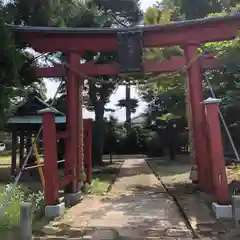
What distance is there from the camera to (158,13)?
1179 cm

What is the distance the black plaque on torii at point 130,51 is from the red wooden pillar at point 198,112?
1.29 metres

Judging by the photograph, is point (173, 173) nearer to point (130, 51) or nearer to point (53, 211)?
point (130, 51)

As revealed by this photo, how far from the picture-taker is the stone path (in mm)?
6125

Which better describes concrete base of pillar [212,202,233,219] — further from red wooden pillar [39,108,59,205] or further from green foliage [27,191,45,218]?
green foliage [27,191,45,218]

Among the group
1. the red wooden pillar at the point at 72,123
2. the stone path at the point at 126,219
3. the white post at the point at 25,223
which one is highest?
the red wooden pillar at the point at 72,123

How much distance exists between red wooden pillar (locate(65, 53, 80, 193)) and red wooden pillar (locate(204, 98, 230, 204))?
3.47 meters

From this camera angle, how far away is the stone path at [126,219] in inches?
241

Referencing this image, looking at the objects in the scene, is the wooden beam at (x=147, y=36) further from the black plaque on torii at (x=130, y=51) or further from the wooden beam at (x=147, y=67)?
the wooden beam at (x=147, y=67)

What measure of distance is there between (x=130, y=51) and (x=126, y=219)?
3.99 meters

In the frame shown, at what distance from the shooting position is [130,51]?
29.9ft

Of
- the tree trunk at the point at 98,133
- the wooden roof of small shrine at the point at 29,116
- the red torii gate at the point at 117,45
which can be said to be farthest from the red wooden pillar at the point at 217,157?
the tree trunk at the point at 98,133

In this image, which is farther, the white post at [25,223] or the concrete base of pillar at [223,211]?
the concrete base of pillar at [223,211]

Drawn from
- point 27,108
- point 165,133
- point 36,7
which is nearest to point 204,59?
point 36,7

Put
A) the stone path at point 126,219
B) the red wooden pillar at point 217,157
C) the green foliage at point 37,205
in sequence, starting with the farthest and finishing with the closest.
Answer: the green foliage at point 37,205 < the red wooden pillar at point 217,157 < the stone path at point 126,219
